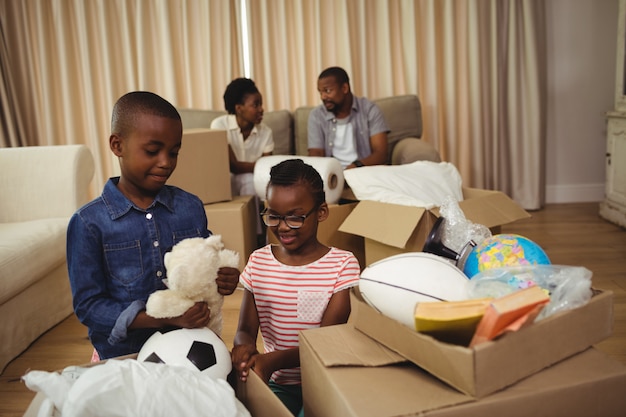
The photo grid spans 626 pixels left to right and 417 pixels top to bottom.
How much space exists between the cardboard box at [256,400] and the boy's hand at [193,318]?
143 millimetres

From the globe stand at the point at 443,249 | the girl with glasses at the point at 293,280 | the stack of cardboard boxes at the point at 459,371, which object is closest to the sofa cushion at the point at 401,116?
the globe stand at the point at 443,249

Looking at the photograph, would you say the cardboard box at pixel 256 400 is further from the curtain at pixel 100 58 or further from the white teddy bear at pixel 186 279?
the curtain at pixel 100 58

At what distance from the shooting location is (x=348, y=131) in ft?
11.4

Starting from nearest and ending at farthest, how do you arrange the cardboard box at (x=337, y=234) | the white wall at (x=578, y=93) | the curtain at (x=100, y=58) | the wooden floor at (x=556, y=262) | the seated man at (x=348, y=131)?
the wooden floor at (x=556, y=262) → the cardboard box at (x=337, y=234) → the seated man at (x=348, y=131) → the curtain at (x=100, y=58) → the white wall at (x=578, y=93)

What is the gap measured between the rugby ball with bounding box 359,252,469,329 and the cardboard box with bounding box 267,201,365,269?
170 centimetres

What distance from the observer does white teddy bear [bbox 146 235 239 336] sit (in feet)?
3.65

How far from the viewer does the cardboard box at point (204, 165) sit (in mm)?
2793

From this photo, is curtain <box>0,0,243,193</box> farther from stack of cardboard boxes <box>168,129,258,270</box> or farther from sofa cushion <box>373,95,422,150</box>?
stack of cardboard boxes <box>168,129,258,270</box>

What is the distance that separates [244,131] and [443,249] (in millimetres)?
2297

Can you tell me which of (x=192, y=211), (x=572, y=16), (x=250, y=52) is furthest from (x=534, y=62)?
(x=192, y=211)

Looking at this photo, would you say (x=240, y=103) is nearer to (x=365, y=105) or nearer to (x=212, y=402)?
(x=365, y=105)

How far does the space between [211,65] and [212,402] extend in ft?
11.8

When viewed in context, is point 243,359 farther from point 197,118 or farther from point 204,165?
point 197,118

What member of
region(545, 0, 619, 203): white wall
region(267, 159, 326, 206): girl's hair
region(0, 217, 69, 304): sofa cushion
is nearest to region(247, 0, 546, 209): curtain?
region(545, 0, 619, 203): white wall
